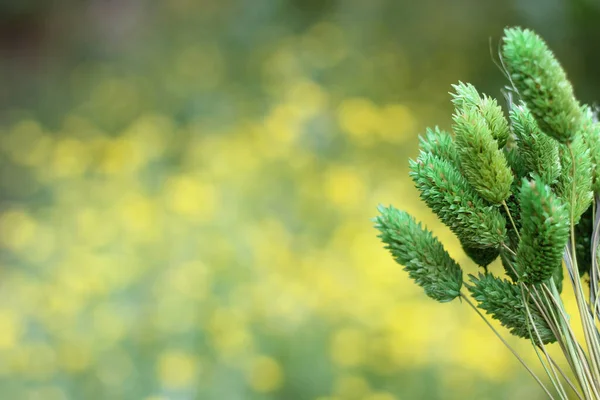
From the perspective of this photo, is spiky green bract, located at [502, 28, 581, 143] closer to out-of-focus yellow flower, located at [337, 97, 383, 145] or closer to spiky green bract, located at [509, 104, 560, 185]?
spiky green bract, located at [509, 104, 560, 185]

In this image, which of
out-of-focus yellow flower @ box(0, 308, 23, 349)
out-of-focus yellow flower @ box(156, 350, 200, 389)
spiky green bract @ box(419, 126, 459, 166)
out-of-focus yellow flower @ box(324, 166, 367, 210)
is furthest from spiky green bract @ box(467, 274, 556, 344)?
out-of-focus yellow flower @ box(0, 308, 23, 349)

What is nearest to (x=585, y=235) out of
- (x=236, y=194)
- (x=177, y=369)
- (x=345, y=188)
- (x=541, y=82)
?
(x=541, y=82)

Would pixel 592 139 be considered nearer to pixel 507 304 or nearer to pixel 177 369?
pixel 507 304

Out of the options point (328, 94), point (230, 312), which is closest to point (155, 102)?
point (328, 94)

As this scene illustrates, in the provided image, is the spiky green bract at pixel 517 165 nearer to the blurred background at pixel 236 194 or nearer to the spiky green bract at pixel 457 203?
the spiky green bract at pixel 457 203

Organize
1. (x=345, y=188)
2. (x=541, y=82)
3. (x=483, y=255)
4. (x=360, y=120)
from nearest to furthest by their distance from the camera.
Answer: (x=541, y=82) < (x=483, y=255) < (x=345, y=188) < (x=360, y=120)
